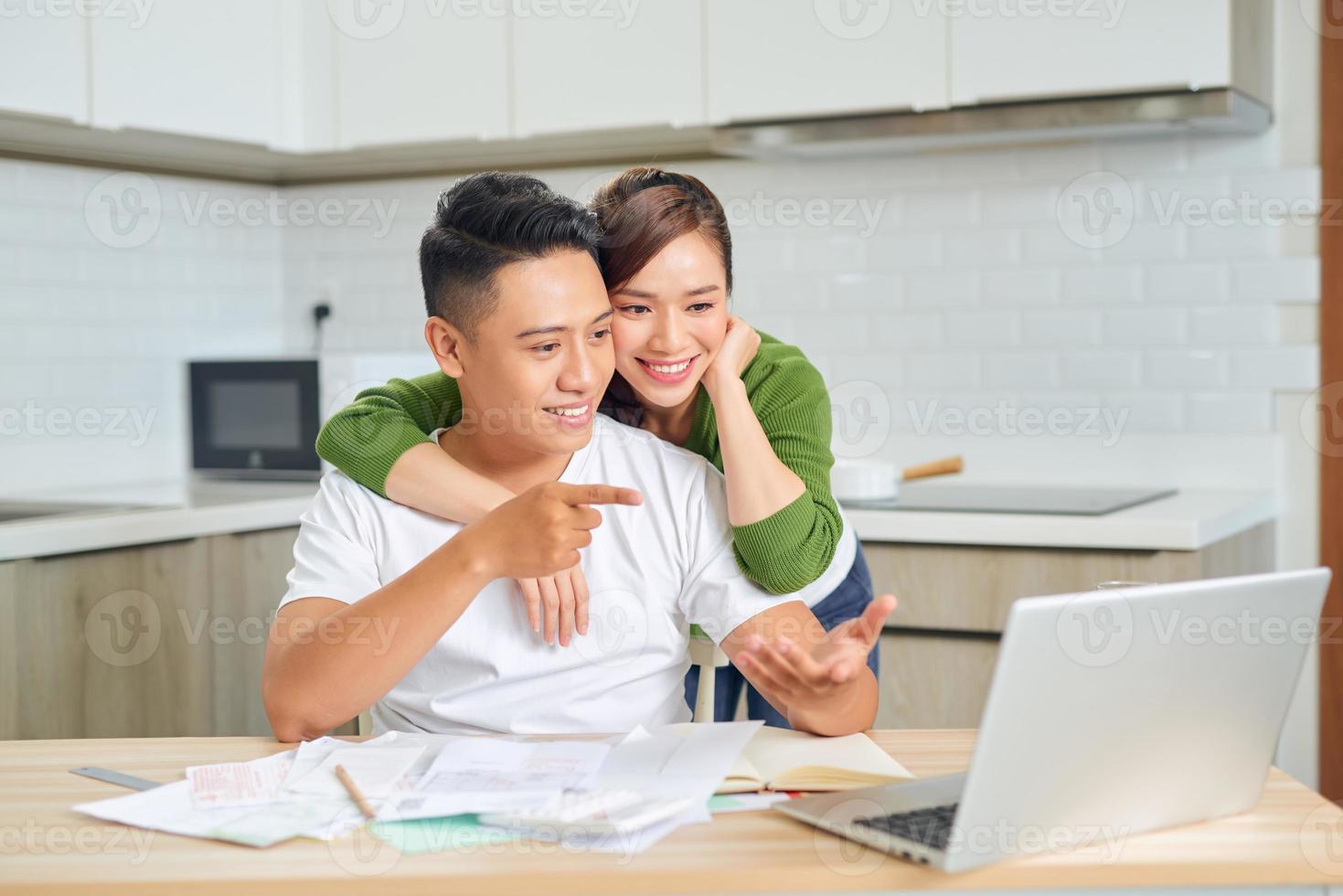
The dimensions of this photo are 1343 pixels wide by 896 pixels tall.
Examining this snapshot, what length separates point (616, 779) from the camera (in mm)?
1248

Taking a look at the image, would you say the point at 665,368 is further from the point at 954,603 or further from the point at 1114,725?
the point at 954,603

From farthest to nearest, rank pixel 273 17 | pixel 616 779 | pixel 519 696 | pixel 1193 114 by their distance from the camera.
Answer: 1. pixel 273 17
2. pixel 1193 114
3. pixel 519 696
4. pixel 616 779

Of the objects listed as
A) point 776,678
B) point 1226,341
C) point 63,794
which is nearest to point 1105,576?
point 1226,341

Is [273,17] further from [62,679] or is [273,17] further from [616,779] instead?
[616,779]

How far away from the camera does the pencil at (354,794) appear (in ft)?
3.86

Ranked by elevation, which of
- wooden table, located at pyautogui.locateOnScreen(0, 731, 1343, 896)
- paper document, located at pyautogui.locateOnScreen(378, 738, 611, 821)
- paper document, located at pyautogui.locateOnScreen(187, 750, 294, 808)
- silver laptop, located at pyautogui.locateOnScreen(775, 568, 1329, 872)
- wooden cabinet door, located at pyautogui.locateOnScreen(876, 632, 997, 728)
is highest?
silver laptop, located at pyautogui.locateOnScreen(775, 568, 1329, 872)

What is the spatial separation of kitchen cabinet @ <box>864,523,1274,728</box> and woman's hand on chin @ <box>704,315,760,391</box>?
97cm

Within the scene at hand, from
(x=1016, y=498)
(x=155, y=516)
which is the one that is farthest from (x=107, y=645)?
(x=1016, y=498)

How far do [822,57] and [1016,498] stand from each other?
1.01m

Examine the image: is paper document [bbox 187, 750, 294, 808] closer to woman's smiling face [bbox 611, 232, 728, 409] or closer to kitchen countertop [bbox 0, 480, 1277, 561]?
woman's smiling face [bbox 611, 232, 728, 409]

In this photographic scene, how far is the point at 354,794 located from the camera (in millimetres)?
1214

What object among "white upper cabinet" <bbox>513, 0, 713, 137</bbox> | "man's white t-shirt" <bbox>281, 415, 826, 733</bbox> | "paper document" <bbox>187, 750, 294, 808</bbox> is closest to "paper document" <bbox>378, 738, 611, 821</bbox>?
"paper document" <bbox>187, 750, 294, 808</bbox>

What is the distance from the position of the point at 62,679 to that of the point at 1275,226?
259 centimetres

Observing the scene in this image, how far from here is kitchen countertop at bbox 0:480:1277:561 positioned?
258 cm
